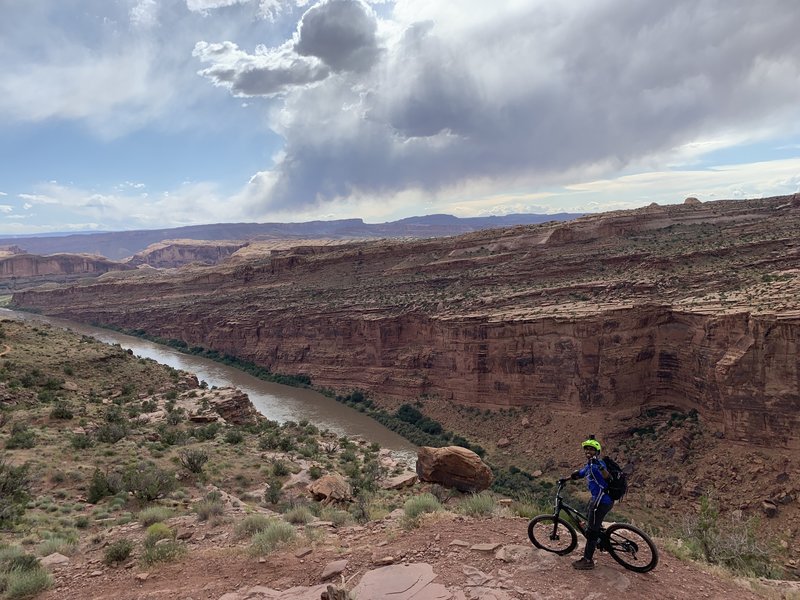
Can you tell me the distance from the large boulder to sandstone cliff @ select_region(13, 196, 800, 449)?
13141 millimetres

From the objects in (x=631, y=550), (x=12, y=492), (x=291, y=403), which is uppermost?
(x=631, y=550)

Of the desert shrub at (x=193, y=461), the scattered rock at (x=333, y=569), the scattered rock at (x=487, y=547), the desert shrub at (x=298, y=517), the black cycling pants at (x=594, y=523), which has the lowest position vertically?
the desert shrub at (x=193, y=461)

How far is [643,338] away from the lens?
24.7 meters

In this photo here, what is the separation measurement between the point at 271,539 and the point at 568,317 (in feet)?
71.7

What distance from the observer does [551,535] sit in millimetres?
6637

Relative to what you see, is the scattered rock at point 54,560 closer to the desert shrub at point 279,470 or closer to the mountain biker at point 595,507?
the mountain biker at point 595,507

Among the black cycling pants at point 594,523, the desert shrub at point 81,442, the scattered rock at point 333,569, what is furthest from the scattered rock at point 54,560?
the desert shrub at point 81,442

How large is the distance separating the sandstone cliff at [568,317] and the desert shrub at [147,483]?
20.4 metres

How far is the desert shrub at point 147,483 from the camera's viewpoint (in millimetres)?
11539

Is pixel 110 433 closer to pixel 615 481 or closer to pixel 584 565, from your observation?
pixel 584 565

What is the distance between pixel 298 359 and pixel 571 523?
41.0 meters

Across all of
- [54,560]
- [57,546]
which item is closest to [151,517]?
[57,546]

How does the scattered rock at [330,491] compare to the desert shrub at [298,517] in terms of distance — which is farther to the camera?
the scattered rock at [330,491]

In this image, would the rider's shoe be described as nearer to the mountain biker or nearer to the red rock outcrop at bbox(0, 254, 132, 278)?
the mountain biker
